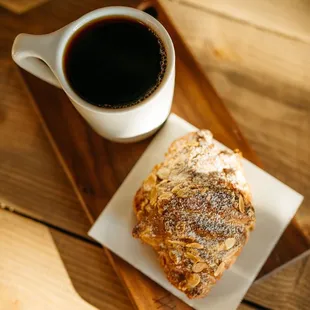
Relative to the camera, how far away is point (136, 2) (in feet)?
3.29

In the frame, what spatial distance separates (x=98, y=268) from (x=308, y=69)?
60cm

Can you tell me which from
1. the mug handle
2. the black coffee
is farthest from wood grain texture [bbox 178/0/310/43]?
the mug handle

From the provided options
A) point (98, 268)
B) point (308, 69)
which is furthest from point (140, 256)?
point (308, 69)

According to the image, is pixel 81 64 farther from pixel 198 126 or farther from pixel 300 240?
pixel 300 240

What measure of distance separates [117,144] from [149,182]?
14cm

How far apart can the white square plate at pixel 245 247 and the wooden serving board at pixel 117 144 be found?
0.09 ft

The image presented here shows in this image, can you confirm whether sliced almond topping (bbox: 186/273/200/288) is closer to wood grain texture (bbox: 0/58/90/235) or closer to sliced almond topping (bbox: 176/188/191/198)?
sliced almond topping (bbox: 176/188/191/198)

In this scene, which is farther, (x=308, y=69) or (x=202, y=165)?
(x=308, y=69)

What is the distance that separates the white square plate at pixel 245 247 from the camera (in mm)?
852

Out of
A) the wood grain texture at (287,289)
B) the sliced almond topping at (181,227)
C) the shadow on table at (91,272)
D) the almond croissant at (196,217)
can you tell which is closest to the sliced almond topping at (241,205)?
the almond croissant at (196,217)

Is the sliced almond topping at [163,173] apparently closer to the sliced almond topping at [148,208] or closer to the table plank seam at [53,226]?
the sliced almond topping at [148,208]

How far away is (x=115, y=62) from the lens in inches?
31.6

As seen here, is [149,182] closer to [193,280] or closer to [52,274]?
[193,280]

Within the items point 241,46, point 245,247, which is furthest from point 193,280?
point 241,46
